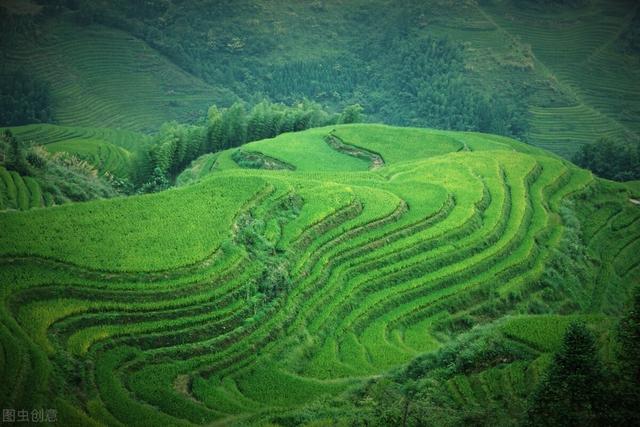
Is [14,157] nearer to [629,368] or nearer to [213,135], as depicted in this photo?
[213,135]

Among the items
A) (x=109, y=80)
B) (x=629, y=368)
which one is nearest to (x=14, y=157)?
(x=629, y=368)

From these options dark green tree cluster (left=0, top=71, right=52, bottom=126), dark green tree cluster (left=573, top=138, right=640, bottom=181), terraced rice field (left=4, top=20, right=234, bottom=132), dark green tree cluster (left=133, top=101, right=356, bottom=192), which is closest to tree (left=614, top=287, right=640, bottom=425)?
dark green tree cluster (left=133, top=101, right=356, bottom=192)

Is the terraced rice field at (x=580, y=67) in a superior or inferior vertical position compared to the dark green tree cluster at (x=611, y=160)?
superior

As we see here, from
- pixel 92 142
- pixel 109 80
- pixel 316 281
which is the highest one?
pixel 316 281

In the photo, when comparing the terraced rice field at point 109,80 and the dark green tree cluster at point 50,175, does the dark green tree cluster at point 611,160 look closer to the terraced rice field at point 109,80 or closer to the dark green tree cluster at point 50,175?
the dark green tree cluster at point 50,175

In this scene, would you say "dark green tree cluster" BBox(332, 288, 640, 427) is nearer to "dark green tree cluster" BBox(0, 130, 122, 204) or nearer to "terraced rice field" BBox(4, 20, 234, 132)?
"dark green tree cluster" BBox(0, 130, 122, 204)

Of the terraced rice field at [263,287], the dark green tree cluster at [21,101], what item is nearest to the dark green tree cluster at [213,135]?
the terraced rice field at [263,287]

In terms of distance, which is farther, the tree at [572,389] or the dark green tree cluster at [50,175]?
the dark green tree cluster at [50,175]
